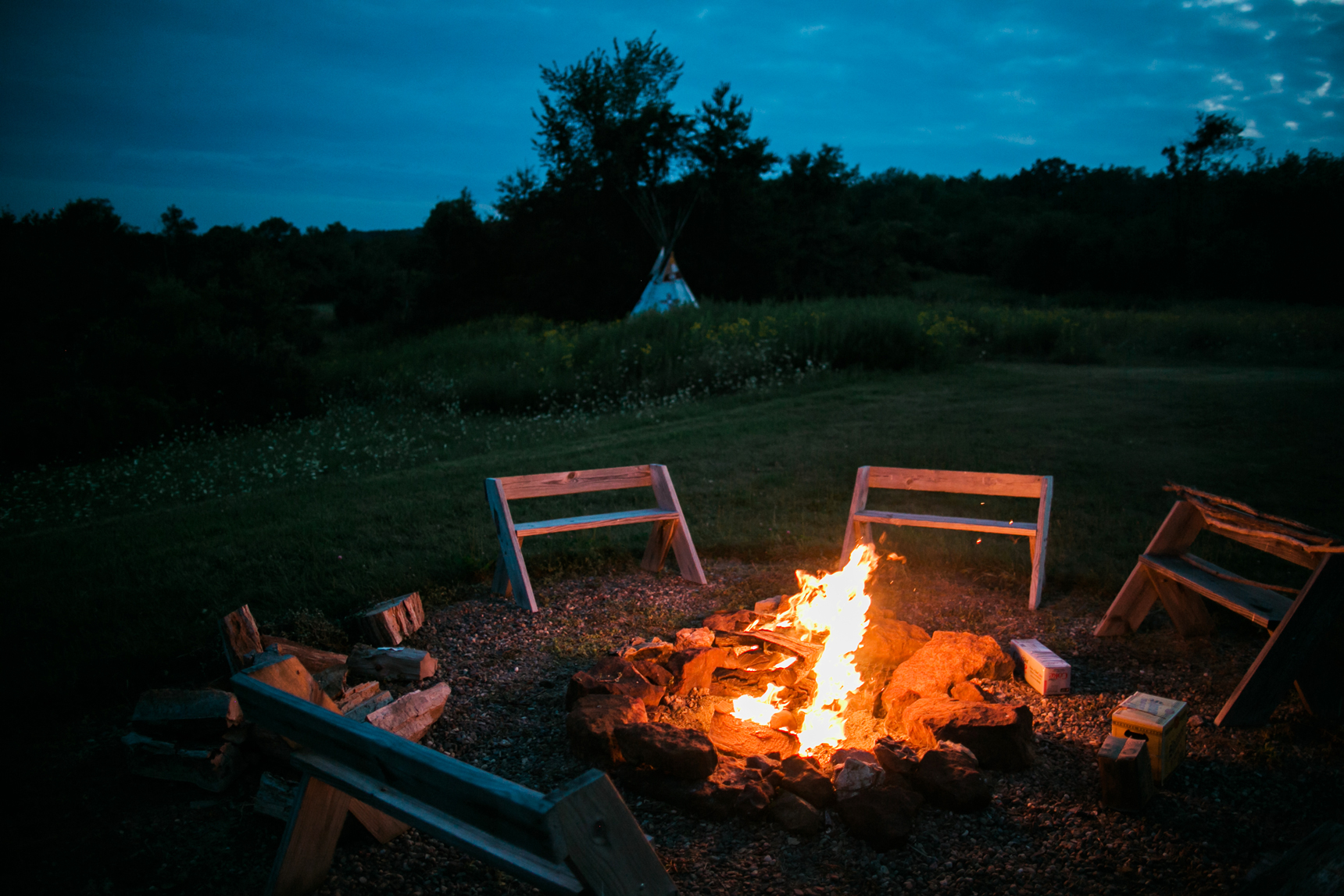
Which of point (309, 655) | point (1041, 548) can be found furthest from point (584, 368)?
point (309, 655)

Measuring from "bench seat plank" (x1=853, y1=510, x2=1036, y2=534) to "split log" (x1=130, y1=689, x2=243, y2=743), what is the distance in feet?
11.8

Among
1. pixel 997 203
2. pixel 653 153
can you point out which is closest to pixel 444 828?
pixel 653 153

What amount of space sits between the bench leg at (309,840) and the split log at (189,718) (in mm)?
767

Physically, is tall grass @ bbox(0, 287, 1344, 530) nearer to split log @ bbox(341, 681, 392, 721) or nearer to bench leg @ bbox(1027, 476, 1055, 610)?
split log @ bbox(341, 681, 392, 721)

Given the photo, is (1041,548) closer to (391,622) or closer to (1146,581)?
Answer: (1146,581)

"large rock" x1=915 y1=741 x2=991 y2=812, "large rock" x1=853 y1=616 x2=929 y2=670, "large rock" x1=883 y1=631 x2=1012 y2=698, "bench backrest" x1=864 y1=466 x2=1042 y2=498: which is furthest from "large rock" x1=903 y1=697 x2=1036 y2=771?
"bench backrest" x1=864 y1=466 x2=1042 y2=498

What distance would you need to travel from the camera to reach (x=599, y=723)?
10.3ft

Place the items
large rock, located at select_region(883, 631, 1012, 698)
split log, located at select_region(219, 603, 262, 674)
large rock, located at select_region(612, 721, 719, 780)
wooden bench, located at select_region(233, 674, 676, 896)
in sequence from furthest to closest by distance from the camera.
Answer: large rock, located at select_region(883, 631, 1012, 698)
split log, located at select_region(219, 603, 262, 674)
large rock, located at select_region(612, 721, 719, 780)
wooden bench, located at select_region(233, 674, 676, 896)

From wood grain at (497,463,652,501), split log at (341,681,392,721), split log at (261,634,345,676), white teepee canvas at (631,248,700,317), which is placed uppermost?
white teepee canvas at (631,248,700,317)

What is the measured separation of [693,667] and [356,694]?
1563 millimetres

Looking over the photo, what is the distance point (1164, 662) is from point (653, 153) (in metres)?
22.7

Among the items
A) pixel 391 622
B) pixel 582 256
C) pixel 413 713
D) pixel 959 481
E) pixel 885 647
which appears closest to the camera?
pixel 413 713

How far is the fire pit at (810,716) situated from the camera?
9.11ft

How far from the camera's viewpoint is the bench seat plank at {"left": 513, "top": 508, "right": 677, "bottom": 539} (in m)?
4.79
